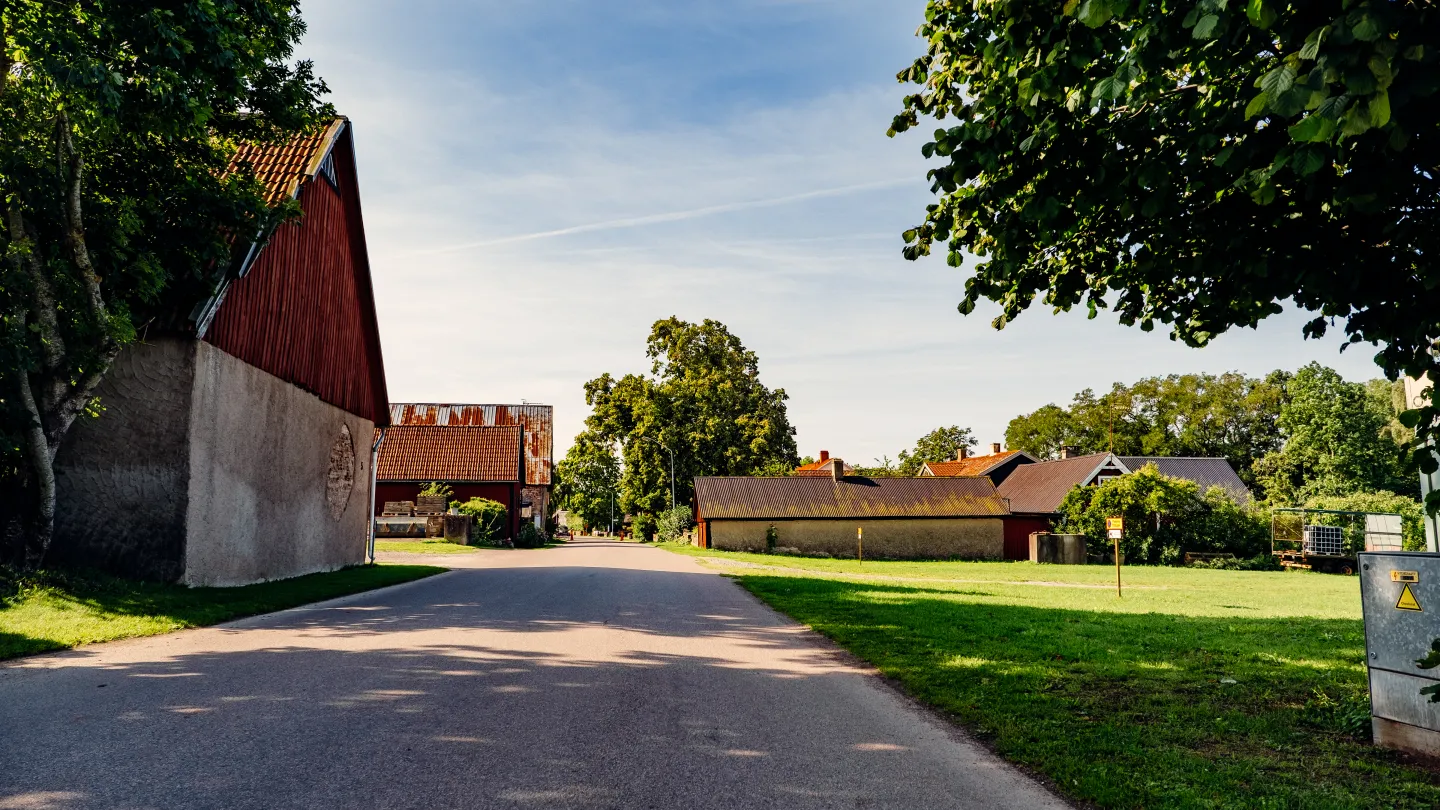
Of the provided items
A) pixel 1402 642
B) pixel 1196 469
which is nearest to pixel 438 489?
pixel 1402 642

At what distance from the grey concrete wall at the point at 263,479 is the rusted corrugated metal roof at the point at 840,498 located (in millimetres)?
25229

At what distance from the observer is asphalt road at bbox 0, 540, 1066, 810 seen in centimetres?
406

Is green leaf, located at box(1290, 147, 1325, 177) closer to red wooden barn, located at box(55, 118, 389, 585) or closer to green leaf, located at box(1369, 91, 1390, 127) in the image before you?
green leaf, located at box(1369, 91, 1390, 127)

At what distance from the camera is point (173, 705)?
5.57 meters

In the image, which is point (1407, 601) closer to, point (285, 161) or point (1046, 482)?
point (285, 161)

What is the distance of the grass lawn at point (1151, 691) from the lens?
14.8 ft

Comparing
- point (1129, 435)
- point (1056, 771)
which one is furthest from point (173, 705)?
point (1129, 435)

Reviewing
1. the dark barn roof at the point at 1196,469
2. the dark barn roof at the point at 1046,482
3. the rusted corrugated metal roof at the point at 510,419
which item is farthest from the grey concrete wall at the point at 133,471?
the dark barn roof at the point at 1196,469

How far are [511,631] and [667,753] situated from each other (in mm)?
5325

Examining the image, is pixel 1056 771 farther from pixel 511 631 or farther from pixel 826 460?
pixel 826 460

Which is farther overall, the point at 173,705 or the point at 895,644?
the point at 895,644

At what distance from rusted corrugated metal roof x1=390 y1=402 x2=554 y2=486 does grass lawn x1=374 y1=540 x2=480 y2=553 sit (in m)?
15.8

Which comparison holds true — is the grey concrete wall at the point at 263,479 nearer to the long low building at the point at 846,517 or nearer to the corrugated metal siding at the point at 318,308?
the corrugated metal siding at the point at 318,308

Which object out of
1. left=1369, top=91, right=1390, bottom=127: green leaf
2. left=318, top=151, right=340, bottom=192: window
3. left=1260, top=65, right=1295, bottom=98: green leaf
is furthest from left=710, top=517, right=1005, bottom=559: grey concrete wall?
left=1369, top=91, right=1390, bottom=127: green leaf
